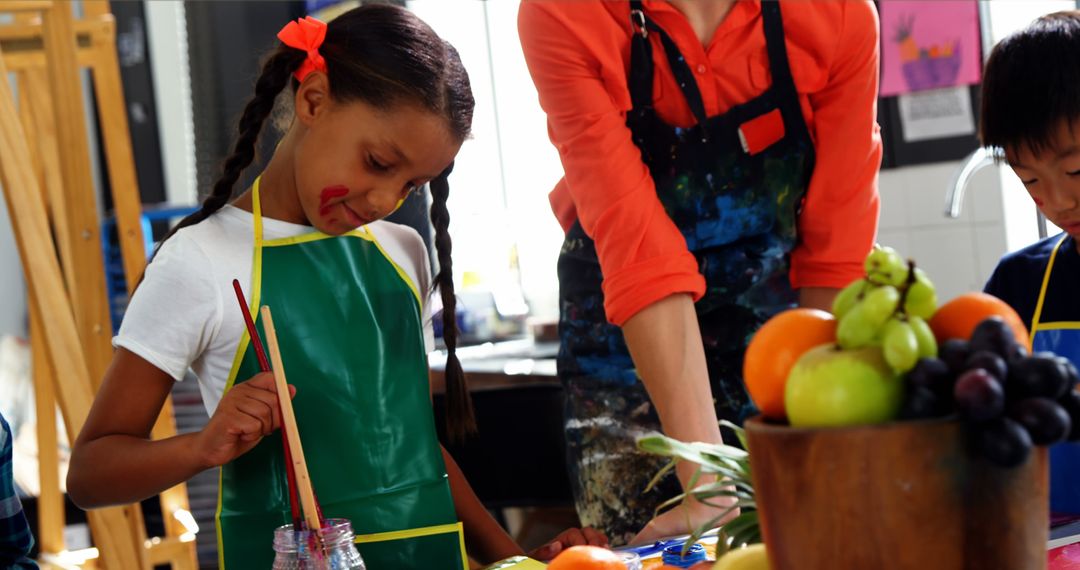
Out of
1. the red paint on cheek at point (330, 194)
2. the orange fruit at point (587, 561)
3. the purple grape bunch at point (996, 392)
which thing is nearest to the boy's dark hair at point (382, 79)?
the red paint on cheek at point (330, 194)

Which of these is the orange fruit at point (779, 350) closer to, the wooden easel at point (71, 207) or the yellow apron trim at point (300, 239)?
the yellow apron trim at point (300, 239)

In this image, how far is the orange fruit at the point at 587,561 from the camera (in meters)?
0.83

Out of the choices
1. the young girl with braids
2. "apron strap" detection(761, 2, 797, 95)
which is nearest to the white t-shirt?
the young girl with braids

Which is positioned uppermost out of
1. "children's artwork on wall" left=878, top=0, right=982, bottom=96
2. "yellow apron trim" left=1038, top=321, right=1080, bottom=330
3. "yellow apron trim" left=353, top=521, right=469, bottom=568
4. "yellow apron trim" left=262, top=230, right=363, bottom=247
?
"children's artwork on wall" left=878, top=0, right=982, bottom=96

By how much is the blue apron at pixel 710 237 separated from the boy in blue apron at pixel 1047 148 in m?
0.23

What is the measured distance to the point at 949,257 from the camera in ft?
9.78

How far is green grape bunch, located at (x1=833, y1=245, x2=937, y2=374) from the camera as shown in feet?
1.85

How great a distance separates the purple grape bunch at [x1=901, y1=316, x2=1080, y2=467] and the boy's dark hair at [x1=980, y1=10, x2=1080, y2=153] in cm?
85

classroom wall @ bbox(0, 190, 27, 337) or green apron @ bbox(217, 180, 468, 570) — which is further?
classroom wall @ bbox(0, 190, 27, 337)

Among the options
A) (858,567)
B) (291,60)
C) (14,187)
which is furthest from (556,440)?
(858,567)

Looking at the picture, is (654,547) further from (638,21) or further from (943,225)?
(943,225)

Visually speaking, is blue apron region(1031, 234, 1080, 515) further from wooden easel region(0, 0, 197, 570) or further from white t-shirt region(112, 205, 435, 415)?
wooden easel region(0, 0, 197, 570)

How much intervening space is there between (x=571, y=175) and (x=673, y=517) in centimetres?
46

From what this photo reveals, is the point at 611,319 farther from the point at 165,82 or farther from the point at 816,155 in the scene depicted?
the point at 165,82
